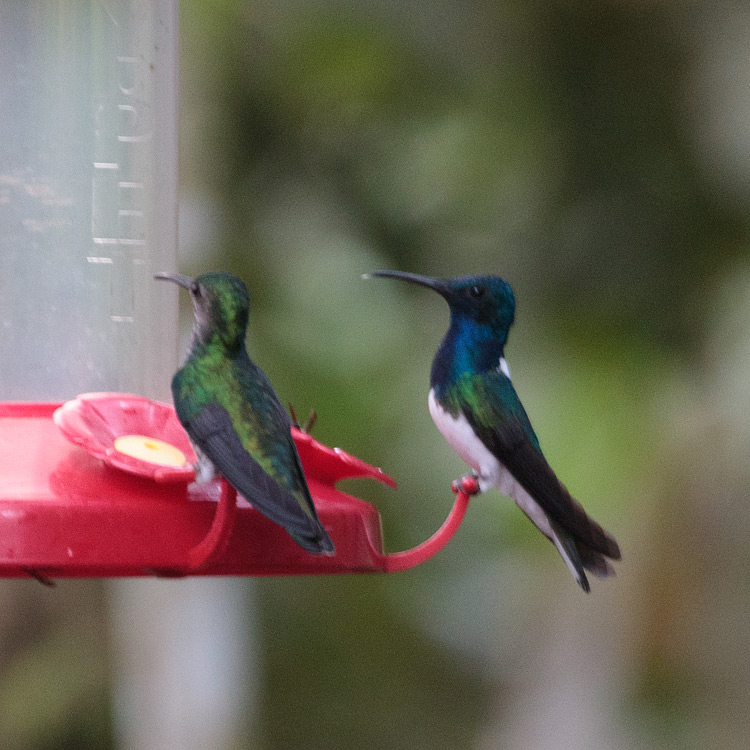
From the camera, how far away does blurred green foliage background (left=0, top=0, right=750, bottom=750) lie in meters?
5.62

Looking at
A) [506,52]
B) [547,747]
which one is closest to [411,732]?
[547,747]

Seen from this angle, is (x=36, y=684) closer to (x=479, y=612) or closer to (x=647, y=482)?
(x=479, y=612)

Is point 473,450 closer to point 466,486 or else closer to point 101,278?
point 466,486

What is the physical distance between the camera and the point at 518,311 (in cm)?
587

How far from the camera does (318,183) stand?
6270 mm

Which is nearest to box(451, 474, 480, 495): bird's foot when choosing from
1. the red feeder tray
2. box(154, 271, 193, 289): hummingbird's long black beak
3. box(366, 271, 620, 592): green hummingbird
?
the red feeder tray

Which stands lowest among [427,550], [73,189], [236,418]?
[427,550]

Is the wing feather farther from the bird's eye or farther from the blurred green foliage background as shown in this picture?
the blurred green foliage background

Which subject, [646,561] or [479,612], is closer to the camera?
[646,561]

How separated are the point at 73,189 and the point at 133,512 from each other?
1.14 m

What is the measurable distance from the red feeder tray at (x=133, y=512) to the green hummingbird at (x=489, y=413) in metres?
0.23

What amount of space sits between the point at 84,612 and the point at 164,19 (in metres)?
3.96

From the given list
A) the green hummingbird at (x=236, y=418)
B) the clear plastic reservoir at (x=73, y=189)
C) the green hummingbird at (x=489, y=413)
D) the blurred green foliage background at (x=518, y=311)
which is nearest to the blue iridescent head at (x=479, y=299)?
the green hummingbird at (x=489, y=413)

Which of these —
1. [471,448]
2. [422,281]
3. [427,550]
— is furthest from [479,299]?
[427,550]
